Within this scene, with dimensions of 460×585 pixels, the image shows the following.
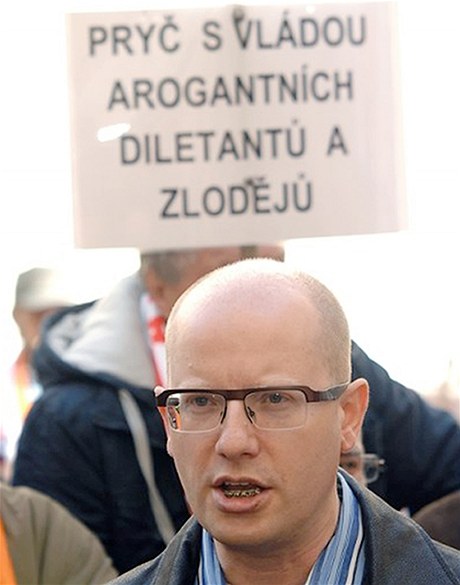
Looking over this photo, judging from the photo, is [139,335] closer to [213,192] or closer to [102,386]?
[102,386]

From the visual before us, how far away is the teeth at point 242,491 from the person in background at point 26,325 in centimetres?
624

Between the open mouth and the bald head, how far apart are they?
0.20 meters

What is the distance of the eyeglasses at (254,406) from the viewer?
2.74m

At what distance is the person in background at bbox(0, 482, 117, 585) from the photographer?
4.83 meters

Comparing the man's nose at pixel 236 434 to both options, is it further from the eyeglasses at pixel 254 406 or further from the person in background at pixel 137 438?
the person in background at pixel 137 438

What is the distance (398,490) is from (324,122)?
1007 mm

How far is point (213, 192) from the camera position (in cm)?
492

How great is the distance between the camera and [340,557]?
285 centimetres

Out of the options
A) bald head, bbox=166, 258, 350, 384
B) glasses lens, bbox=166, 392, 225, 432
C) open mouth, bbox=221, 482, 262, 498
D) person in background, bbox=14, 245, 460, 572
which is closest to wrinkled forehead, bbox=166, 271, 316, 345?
bald head, bbox=166, 258, 350, 384

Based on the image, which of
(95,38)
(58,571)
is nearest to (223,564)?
(58,571)

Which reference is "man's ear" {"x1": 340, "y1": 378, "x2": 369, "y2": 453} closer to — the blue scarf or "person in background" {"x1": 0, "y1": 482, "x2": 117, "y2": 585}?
the blue scarf

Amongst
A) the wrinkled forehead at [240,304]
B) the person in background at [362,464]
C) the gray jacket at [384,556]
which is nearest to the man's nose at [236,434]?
the wrinkled forehead at [240,304]

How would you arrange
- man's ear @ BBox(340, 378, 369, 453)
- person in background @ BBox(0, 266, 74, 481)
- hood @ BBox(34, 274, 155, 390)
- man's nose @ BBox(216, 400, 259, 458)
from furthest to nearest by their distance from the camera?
1. person in background @ BBox(0, 266, 74, 481)
2. hood @ BBox(34, 274, 155, 390)
3. man's ear @ BBox(340, 378, 369, 453)
4. man's nose @ BBox(216, 400, 259, 458)

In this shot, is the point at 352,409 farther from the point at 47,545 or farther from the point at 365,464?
the point at 47,545
